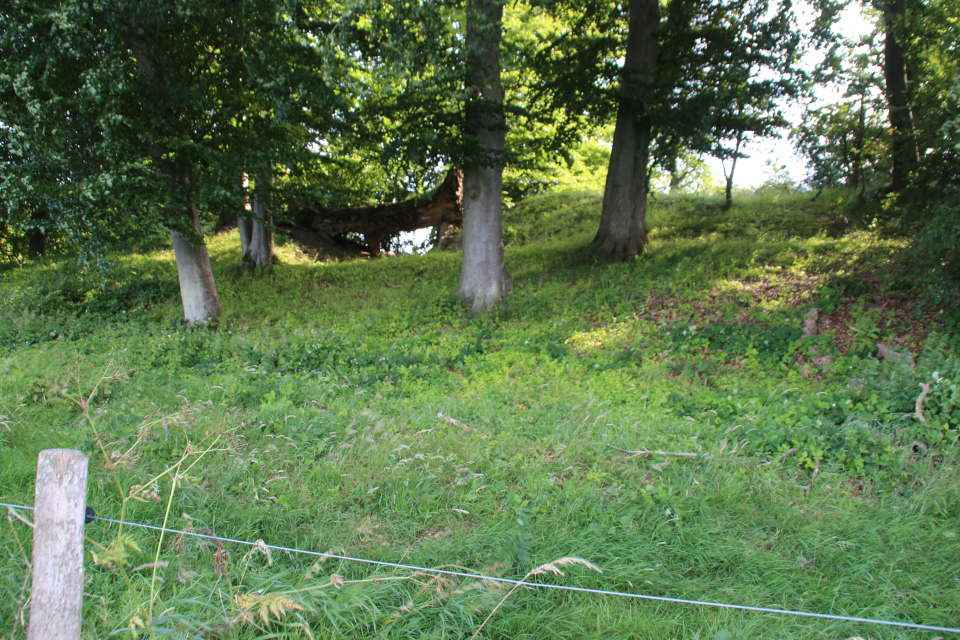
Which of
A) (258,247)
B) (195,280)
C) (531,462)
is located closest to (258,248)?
(258,247)

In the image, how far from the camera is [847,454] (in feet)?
15.7

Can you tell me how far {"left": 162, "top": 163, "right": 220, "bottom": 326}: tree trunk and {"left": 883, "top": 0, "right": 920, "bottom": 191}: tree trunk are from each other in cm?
1420

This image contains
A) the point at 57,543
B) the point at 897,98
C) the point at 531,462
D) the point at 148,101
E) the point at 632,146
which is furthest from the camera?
the point at 897,98

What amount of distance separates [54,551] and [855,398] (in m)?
6.74

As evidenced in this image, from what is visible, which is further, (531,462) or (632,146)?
(632,146)

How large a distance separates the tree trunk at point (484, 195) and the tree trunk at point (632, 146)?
3311 millimetres

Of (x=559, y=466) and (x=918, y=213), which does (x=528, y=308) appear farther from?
(x=918, y=213)

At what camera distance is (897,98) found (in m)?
12.9

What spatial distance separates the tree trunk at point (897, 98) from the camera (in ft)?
36.5

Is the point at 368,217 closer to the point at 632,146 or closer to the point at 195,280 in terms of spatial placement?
the point at 195,280

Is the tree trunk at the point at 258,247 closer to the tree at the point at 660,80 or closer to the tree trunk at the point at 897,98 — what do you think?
the tree at the point at 660,80

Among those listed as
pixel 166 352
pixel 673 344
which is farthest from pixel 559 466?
pixel 166 352

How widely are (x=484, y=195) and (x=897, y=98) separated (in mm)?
10721

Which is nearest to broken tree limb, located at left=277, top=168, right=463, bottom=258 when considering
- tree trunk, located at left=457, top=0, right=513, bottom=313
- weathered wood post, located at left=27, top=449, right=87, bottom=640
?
tree trunk, located at left=457, top=0, right=513, bottom=313
